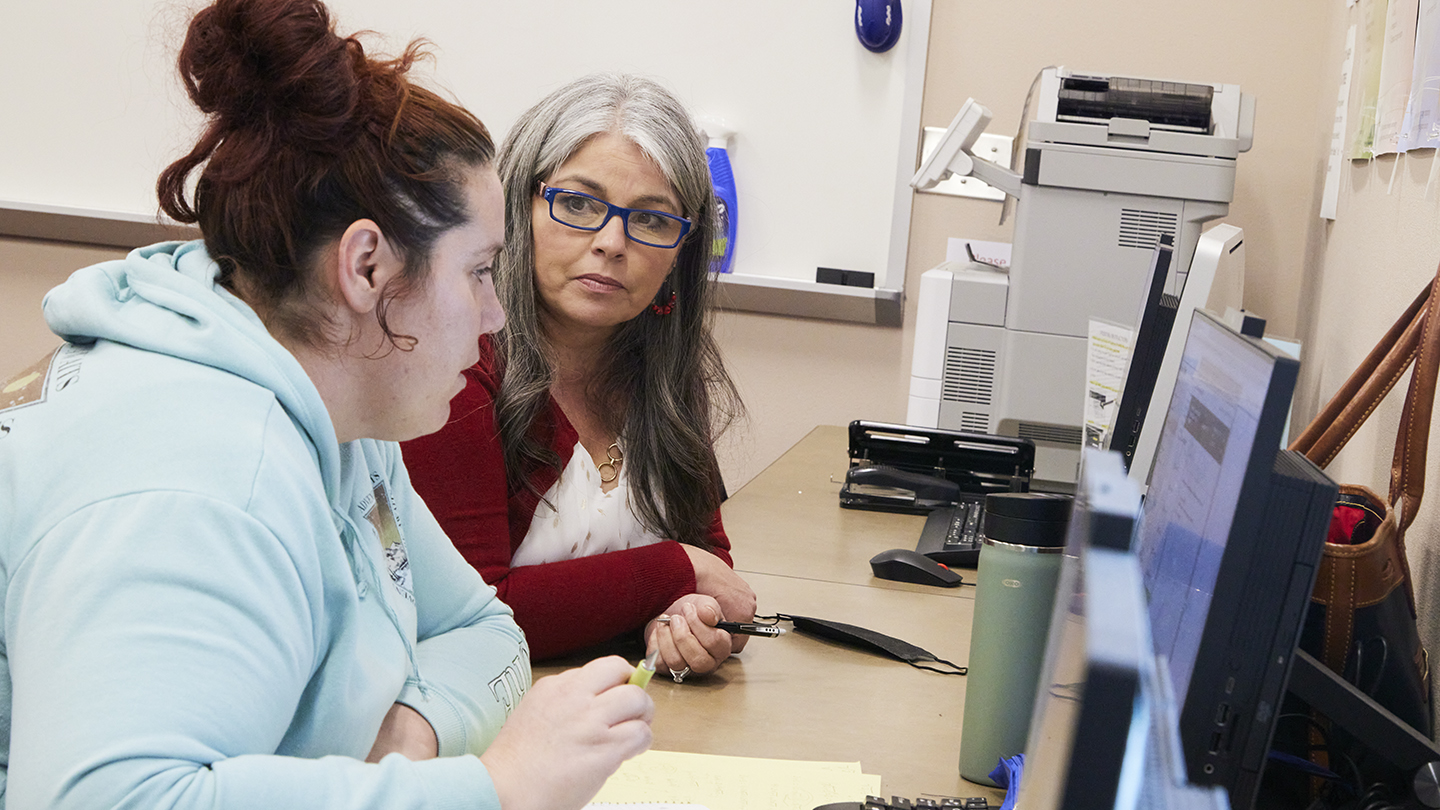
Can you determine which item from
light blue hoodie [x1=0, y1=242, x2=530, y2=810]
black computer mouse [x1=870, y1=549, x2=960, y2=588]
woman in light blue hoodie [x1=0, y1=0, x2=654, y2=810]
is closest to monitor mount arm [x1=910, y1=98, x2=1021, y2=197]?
black computer mouse [x1=870, y1=549, x2=960, y2=588]

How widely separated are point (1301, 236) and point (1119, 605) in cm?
288

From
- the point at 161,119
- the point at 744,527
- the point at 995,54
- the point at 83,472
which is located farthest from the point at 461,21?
the point at 83,472

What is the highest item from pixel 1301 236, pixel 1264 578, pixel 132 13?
pixel 132 13

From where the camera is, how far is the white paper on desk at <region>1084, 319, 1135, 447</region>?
1.68 meters

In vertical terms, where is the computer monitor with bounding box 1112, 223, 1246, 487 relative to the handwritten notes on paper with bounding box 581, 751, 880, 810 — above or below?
above

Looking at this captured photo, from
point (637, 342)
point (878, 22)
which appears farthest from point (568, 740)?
point (878, 22)

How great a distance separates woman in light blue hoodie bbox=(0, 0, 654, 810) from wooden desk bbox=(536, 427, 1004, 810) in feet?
0.82

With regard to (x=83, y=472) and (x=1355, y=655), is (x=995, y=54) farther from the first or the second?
(x=83, y=472)

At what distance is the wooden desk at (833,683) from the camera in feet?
3.44

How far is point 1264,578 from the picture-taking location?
62 centimetres

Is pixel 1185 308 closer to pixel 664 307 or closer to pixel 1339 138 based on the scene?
pixel 664 307

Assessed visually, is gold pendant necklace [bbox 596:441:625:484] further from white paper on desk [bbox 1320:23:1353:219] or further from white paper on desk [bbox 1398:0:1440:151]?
white paper on desk [bbox 1320:23:1353:219]

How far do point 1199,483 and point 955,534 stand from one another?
1074 mm

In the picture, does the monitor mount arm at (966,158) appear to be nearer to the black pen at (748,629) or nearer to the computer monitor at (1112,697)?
the black pen at (748,629)
